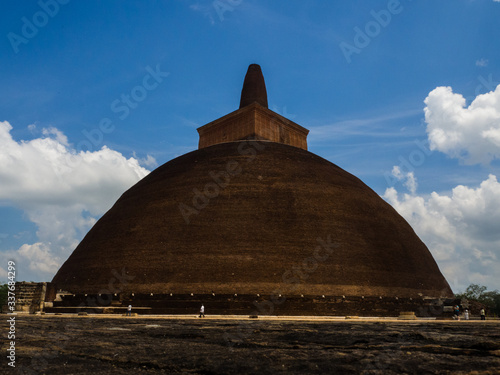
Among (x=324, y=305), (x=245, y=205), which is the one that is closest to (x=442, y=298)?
(x=324, y=305)

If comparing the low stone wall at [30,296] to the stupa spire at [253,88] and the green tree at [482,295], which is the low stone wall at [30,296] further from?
the green tree at [482,295]

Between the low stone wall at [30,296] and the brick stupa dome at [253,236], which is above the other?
the brick stupa dome at [253,236]

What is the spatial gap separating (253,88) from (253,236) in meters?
18.0

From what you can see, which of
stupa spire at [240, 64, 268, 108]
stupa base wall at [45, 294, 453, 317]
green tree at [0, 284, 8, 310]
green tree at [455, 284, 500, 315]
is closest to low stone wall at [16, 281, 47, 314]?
stupa base wall at [45, 294, 453, 317]

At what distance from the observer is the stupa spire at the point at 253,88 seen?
107 ft

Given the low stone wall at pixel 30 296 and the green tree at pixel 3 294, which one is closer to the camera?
the low stone wall at pixel 30 296

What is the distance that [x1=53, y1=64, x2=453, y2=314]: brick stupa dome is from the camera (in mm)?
18047

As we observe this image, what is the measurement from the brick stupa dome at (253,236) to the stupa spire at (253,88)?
8.10m

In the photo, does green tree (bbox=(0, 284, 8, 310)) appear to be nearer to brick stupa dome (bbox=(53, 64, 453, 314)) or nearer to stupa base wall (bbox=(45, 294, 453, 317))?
brick stupa dome (bbox=(53, 64, 453, 314))

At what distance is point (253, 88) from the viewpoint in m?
33.3

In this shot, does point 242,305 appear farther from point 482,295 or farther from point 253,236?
point 482,295

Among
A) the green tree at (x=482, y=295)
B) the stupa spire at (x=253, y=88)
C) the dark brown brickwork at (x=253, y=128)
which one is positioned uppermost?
the stupa spire at (x=253, y=88)

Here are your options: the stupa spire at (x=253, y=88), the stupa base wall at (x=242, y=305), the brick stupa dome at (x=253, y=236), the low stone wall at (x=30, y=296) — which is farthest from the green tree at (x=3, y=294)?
the stupa spire at (x=253, y=88)

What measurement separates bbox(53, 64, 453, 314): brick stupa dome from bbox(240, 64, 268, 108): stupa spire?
26.6ft
